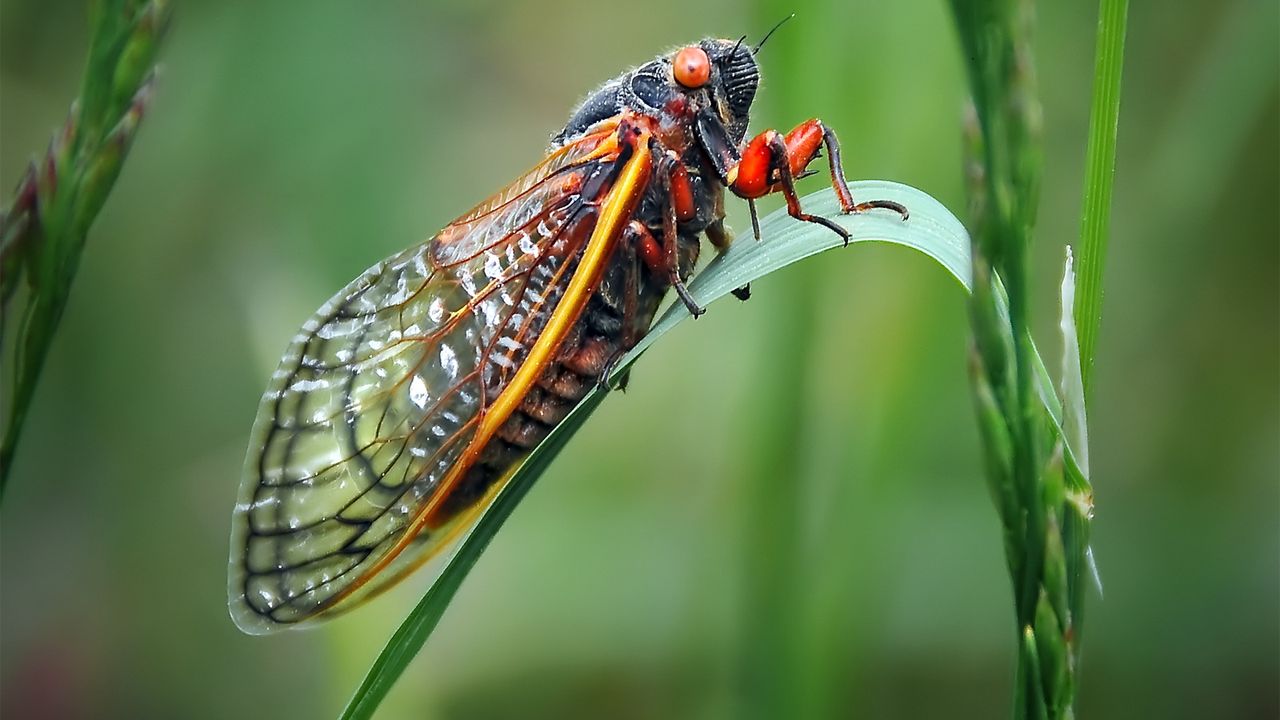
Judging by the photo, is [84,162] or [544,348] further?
[544,348]

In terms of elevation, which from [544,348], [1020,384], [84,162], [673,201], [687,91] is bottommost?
[1020,384]

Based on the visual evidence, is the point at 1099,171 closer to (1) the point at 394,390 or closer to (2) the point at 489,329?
(2) the point at 489,329

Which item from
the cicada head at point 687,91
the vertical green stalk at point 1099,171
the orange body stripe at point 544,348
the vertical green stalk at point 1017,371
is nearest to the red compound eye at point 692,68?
the cicada head at point 687,91

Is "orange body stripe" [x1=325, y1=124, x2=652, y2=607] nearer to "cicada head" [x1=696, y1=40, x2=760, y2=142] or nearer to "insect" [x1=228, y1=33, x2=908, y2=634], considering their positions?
"insect" [x1=228, y1=33, x2=908, y2=634]

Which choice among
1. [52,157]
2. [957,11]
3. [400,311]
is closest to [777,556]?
[400,311]

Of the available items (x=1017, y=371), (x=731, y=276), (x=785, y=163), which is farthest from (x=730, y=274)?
(x=1017, y=371)

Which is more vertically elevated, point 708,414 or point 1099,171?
point 708,414

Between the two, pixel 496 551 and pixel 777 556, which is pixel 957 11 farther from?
pixel 496 551
